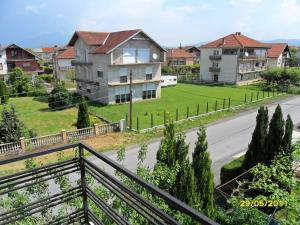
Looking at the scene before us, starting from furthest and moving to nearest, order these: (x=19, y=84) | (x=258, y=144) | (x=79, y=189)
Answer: (x=19, y=84) < (x=258, y=144) < (x=79, y=189)

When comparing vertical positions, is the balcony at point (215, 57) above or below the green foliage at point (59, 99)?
above

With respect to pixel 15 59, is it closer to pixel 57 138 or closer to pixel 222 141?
pixel 57 138

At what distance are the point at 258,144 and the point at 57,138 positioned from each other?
14006 mm

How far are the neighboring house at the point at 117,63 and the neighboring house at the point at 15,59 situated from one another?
14.8 metres

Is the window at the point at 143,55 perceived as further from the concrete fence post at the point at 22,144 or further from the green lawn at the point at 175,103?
the concrete fence post at the point at 22,144

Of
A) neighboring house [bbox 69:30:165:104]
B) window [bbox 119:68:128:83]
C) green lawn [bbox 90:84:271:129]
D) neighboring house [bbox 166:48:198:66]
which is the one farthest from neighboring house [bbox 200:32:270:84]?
window [bbox 119:68:128:83]

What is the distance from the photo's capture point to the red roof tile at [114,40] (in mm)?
32531

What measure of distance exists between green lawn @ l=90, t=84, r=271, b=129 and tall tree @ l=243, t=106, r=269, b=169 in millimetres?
11700

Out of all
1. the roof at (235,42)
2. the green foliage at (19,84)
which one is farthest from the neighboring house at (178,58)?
the green foliage at (19,84)

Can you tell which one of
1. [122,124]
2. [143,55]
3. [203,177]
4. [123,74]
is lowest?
[122,124]

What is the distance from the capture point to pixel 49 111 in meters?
31.4

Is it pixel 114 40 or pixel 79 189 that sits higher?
pixel 114 40

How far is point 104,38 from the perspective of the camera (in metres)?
37.1

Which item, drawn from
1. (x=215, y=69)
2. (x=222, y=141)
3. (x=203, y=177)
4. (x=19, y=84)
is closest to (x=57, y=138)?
(x=222, y=141)
